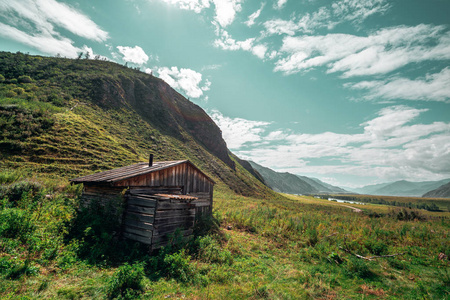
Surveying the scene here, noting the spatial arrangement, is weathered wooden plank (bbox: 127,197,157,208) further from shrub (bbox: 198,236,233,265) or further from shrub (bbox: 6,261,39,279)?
shrub (bbox: 6,261,39,279)

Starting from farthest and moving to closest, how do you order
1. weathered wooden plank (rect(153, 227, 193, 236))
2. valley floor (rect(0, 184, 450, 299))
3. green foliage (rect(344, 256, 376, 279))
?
weathered wooden plank (rect(153, 227, 193, 236)) → green foliage (rect(344, 256, 376, 279)) → valley floor (rect(0, 184, 450, 299))

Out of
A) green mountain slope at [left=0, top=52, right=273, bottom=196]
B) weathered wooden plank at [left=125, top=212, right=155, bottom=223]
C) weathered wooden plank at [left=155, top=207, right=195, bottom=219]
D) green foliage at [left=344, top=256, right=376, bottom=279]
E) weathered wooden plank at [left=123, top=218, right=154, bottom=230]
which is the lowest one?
green foliage at [left=344, top=256, right=376, bottom=279]

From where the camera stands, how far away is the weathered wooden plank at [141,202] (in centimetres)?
757

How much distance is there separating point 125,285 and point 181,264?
1.80 metres

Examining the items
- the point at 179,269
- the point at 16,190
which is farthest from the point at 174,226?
the point at 16,190

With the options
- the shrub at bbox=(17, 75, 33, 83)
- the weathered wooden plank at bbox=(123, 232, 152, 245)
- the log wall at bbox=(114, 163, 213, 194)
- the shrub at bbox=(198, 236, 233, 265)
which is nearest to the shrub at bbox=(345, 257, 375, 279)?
the shrub at bbox=(198, 236, 233, 265)

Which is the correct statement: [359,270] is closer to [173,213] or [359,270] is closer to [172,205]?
[173,213]

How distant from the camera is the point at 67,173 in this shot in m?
18.7

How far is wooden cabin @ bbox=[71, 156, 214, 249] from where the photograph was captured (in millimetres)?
7523

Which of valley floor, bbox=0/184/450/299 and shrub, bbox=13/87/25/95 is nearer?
valley floor, bbox=0/184/450/299

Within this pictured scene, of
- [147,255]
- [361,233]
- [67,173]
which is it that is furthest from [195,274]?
[67,173]

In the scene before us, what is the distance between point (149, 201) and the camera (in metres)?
7.67

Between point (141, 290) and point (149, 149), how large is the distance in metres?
40.8

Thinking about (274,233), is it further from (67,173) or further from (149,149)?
(149,149)
